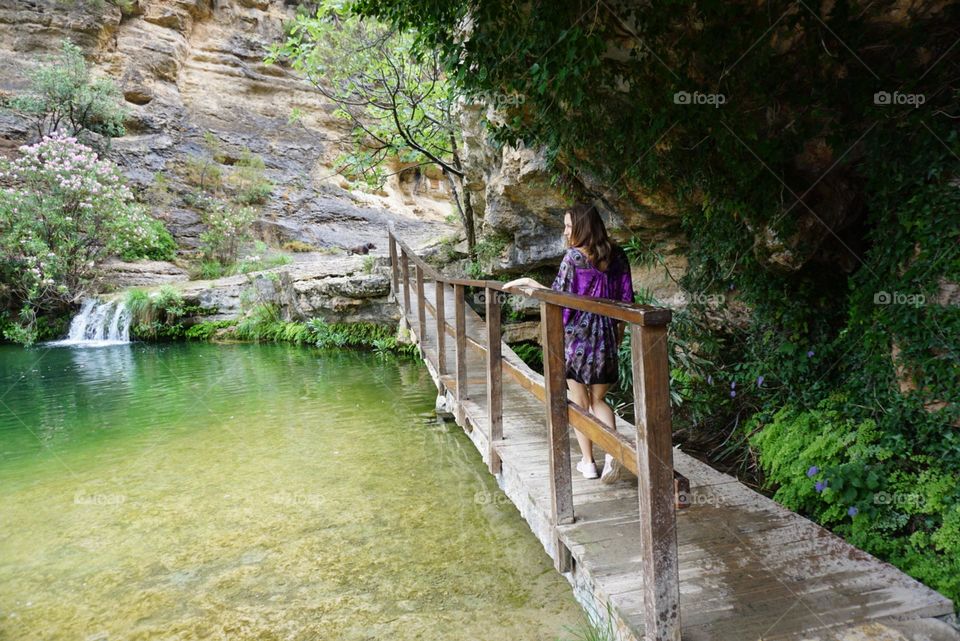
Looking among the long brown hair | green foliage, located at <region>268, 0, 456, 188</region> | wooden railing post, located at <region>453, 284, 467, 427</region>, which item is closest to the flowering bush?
green foliage, located at <region>268, 0, 456, 188</region>

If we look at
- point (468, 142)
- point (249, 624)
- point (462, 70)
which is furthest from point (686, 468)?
point (468, 142)

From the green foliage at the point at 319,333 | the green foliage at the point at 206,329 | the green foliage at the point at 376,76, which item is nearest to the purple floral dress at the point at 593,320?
the green foliage at the point at 376,76

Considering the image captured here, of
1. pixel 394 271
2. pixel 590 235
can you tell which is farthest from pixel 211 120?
pixel 590 235

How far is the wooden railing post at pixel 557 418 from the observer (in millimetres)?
2668

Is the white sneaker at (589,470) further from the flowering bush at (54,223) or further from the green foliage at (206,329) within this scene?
the flowering bush at (54,223)

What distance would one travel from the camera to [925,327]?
11.1 ft

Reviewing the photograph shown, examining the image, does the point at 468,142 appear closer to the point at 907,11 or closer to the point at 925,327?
the point at 907,11

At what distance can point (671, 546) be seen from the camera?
192cm

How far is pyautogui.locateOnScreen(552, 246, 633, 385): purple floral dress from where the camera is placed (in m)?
3.08

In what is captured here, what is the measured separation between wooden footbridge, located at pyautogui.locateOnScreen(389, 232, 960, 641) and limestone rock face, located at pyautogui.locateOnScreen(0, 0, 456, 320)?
47.1 ft

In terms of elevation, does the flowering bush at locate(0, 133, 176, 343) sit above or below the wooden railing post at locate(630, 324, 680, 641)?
above

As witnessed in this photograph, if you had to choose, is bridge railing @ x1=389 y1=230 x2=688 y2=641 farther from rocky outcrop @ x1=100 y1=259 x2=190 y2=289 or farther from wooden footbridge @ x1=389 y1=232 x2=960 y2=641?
rocky outcrop @ x1=100 y1=259 x2=190 y2=289

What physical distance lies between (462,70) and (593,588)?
12.4ft

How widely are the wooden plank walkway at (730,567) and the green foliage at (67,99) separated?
20219 millimetres
